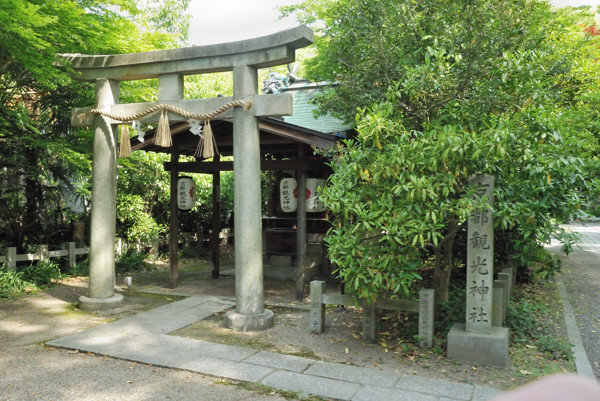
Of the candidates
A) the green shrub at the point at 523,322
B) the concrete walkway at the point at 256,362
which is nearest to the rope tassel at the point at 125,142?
the concrete walkway at the point at 256,362

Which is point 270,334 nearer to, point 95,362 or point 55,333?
point 95,362

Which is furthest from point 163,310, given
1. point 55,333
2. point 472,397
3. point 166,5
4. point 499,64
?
point 166,5

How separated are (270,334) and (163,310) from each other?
93.8 inches

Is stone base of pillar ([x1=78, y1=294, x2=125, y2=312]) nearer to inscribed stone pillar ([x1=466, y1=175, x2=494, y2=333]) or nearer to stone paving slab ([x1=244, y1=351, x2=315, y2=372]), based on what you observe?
stone paving slab ([x1=244, y1=351, x2=315, y2=372])

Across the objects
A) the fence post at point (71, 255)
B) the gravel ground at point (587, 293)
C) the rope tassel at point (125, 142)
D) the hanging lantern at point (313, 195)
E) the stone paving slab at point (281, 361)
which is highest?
the rope tassel at point (125, 142)

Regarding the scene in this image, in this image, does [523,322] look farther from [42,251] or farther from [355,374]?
[42,251]

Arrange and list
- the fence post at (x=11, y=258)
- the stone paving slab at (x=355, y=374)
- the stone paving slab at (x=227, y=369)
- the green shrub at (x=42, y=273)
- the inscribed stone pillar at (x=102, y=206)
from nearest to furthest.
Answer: the stone paving slab at (x=355, y=374) < the stone paving slab at (x=227, y=369) < the inscribed stone pillar at (x=102, y=206) < the fence post at (x=11, y=258) < the green shrub at (x=42, y=273)

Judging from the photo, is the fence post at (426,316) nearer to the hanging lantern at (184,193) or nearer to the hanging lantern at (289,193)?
the hanging lantern at (289,193)

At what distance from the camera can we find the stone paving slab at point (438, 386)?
16.6 feet

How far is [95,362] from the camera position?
6.00 meters

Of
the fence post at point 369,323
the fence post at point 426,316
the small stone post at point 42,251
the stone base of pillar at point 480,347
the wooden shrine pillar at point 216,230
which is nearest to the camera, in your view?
the stone base of pillar at point 480,347

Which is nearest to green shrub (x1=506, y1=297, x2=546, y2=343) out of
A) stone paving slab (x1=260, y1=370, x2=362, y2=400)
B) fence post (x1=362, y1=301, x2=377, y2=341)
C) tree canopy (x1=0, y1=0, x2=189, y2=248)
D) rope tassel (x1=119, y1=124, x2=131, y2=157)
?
fence post (x1=362, y1=301, x2=377, y2=341)

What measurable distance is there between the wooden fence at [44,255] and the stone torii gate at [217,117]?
2.96m

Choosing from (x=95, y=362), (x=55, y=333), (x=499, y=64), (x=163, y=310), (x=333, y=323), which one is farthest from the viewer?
(x=163, y=310)
